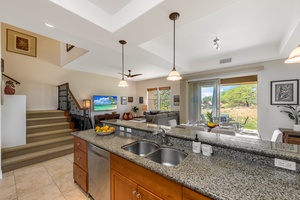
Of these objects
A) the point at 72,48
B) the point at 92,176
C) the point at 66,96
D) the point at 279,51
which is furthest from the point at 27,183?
the point at 279,51

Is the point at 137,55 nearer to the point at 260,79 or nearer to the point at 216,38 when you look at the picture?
the point at 216,38

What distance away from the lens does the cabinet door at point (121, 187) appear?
125 cm

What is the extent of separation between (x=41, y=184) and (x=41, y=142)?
4.94ft

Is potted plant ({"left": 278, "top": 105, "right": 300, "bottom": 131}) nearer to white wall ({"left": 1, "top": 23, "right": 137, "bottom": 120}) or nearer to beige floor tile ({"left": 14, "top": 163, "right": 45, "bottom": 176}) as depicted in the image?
beige floor tile ({"left": 14, "top": 163, "right": 45, "bottom": 176})

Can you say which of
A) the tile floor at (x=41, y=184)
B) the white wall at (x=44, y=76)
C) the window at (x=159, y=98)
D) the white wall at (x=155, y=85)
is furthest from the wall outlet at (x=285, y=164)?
the white wall at (x=44, y=76)

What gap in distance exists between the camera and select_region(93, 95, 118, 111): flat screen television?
236 inches

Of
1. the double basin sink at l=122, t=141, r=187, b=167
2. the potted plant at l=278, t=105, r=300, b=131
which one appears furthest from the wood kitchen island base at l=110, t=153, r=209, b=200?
the potted plant at l=278, t=105, r=300, b=131

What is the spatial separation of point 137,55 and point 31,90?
4259 millimetres

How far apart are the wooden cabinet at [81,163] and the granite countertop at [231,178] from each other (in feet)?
3.52

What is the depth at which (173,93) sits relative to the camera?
6309 mm

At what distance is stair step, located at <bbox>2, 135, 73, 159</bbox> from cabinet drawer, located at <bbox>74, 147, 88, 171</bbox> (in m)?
1.89

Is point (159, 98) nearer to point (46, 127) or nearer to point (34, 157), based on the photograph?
point (46, 127)

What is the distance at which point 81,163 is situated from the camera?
2.02 metres

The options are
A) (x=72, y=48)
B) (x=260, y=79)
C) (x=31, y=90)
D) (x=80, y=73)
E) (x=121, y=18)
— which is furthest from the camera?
(x=80, y=73)
